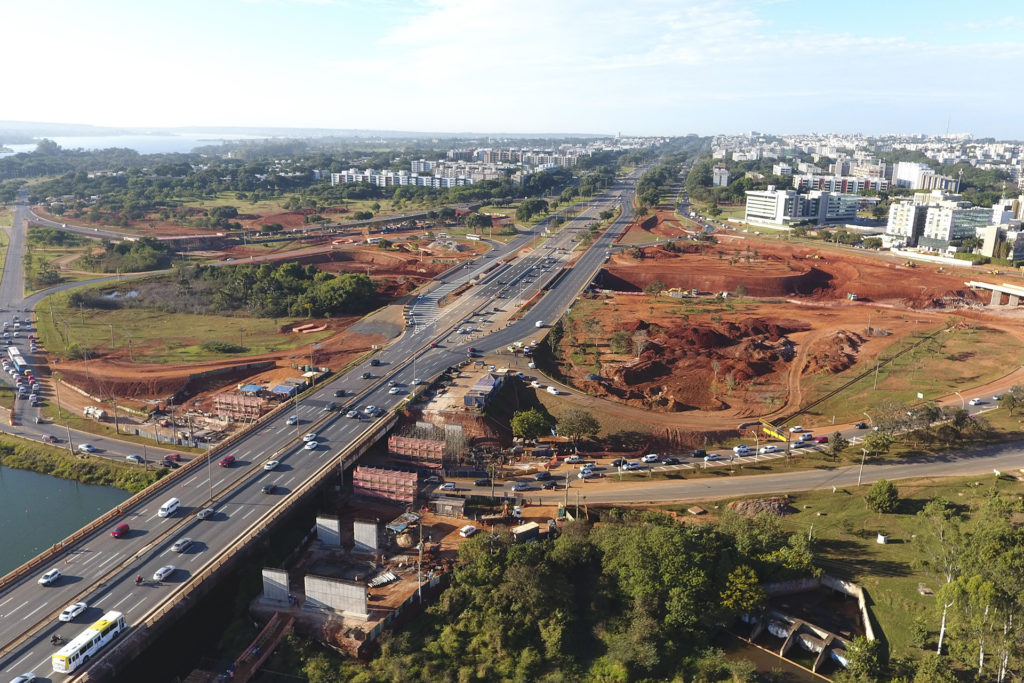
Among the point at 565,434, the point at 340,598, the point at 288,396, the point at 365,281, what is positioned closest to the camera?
the point at 340,598

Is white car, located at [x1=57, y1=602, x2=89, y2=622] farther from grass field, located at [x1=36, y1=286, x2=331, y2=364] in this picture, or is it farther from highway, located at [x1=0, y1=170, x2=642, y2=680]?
grass field, located at [x1=36, y1=286, x2=331, y2=364]

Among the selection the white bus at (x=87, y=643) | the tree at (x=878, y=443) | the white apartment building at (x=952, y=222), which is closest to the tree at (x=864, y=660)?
the tree at (x=878, y=443)

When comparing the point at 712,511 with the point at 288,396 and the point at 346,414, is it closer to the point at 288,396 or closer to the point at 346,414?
the point at 346,414

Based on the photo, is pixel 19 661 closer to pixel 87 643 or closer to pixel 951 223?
pixel 87 643

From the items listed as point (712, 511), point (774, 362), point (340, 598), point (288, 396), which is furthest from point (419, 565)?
point (774, 362)

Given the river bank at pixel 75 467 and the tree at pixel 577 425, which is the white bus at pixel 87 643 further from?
the tree at pixel 577 425

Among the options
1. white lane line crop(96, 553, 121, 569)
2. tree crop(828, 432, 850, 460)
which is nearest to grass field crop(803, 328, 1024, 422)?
tree crop(828, 432, 850, 460)

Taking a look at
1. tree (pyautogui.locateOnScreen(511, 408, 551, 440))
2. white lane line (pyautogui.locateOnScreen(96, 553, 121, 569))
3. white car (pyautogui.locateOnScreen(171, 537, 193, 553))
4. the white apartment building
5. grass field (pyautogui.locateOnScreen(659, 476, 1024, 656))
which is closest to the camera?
grass field (pyautogui.locateOnScreen(659, 476, 1024, 656))
